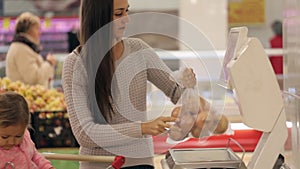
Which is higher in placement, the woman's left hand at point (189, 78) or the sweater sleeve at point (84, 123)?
the woman's left hand at point (189, 78)

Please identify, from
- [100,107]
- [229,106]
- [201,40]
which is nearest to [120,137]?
[100,107]

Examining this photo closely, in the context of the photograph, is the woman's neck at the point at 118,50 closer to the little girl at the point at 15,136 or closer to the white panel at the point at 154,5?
the little girl at the point at 15,136

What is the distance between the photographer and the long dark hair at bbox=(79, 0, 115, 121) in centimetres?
189

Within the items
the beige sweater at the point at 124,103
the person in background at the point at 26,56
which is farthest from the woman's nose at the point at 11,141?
the person in background at the point at 26,56

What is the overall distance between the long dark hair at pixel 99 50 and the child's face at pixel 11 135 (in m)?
0.27

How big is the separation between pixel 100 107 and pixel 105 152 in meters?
0.15

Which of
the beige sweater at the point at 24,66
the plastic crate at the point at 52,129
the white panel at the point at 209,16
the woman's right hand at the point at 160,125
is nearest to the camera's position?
the woman's right hand at the point at 160,125

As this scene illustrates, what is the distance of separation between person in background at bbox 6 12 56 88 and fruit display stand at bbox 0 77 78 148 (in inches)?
9.0

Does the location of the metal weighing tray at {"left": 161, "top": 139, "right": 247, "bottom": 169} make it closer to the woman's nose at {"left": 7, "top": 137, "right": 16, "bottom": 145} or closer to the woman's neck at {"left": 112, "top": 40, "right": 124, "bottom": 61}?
the woman's neck at {"left": 112, "top": 40, "right": 124, "bottom": 61}

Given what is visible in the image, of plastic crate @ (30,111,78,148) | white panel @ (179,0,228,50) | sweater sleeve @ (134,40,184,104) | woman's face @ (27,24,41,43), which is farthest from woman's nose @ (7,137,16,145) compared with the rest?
white panel @ (179,0,228,50)

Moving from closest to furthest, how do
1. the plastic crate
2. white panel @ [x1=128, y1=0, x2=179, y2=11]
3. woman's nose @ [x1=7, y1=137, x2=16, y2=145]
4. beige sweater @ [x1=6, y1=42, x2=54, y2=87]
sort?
woman's nose @ [x1=7, y1=137, x2=16, y2=145] → the plastic crate → beige sweater @ [x1=6, y1=42, x2=54, y2=87] → white panel @ [x1=128, y1=0, x2=179, y2=11]

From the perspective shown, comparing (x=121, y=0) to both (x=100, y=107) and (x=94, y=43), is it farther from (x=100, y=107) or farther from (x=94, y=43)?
(x=100, y=107)

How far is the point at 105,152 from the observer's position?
6.32 feet

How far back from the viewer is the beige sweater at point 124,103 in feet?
5.95
